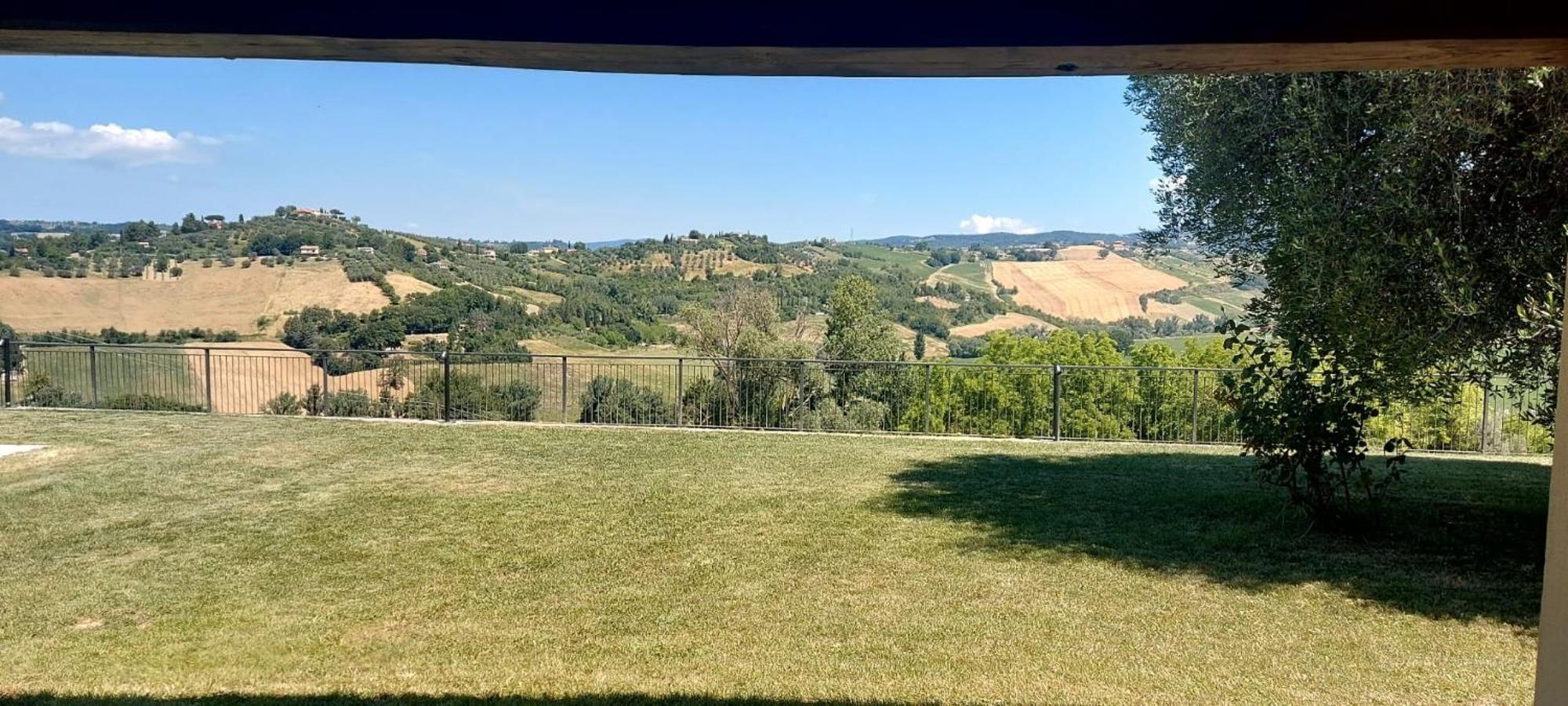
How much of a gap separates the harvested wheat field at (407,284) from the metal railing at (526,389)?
15426 mm

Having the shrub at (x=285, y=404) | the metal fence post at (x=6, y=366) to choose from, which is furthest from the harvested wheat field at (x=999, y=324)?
the metal fence post at (x=6, y=366)

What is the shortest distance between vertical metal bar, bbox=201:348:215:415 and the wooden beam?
13.8m

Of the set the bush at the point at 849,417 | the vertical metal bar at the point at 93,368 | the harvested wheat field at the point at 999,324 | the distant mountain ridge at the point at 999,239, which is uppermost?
the distant mountain ridge at the point at 999,239

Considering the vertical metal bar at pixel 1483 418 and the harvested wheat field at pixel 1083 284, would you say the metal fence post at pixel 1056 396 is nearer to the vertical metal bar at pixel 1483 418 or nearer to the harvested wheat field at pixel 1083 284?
the vertical metal bar at pixel 1483 418

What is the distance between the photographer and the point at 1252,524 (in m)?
7.26

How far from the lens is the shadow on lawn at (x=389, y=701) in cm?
374

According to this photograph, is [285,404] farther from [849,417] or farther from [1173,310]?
[1173,310]

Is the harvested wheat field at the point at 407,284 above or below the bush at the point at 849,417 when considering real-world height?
above

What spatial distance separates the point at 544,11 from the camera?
1740mm

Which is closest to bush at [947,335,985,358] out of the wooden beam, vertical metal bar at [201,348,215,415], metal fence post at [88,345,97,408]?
vertical metal bar at [201,348,215,415]

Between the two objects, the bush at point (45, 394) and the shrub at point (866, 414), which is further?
the shrub at point (866, 414)

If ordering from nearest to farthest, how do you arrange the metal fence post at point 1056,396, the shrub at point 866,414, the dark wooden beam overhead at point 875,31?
the dark wooden beam overhead at point 875,31, the metal fence post at point 1056,396, the shrub at point 866,414

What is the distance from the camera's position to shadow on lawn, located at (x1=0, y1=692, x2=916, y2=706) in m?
3.74

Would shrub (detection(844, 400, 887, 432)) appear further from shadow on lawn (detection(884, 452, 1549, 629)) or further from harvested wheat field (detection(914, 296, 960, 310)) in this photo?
harvested wheat field (detection(914, 296, 960, 310))
